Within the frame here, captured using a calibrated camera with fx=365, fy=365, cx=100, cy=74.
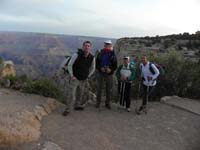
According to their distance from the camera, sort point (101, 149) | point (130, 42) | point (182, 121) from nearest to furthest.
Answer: point (101, 149) → point (182, 121) → point (130, 42)

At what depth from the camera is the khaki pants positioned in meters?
9.08

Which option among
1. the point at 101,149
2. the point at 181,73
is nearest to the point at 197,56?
the point at 181,73

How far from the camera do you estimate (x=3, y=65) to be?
1483 centimetres

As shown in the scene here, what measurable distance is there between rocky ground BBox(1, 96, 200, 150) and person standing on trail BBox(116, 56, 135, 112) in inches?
18.3

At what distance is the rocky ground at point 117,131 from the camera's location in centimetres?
725

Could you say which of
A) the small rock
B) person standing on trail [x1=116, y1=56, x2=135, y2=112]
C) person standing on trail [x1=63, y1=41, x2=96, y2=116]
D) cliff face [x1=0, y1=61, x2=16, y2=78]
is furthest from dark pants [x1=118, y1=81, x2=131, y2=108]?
cliff face [x1=0, y1=61, x2=16, y2=78]

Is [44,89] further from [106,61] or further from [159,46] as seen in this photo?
[159,46]

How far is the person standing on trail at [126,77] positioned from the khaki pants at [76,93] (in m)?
1.07

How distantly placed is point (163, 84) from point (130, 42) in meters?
14.3

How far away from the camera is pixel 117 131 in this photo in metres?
8.35

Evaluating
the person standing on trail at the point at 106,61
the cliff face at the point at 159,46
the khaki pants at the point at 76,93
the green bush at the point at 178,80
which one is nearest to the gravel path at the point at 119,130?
the khaki pants at the point at 76,93

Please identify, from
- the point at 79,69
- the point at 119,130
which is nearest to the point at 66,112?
the point at 79,69

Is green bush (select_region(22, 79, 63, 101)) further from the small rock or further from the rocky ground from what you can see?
the small rock

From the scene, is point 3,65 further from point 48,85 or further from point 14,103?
point 14,103
